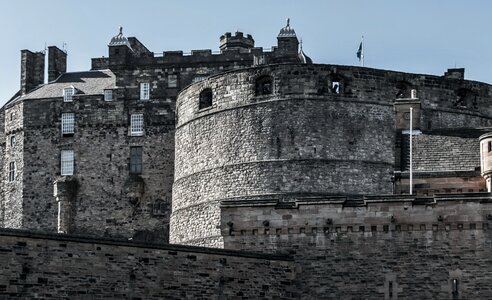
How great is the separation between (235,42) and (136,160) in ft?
31.6

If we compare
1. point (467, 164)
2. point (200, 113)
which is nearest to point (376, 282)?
point (467, 164)

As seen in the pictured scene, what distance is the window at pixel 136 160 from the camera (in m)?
57.7

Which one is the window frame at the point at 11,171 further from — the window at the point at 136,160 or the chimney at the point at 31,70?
the window at the point at 136,160

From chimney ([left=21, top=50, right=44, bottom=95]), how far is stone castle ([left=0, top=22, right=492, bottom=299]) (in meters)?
0.09

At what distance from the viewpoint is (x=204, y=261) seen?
33500 mm

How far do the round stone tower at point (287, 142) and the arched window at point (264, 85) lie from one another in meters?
0.04

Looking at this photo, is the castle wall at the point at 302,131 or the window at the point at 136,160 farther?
the window at the point at 136,160

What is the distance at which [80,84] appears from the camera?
63.2 m

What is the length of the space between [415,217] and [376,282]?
2070 millimetres

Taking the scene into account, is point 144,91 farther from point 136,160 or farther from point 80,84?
point 80,84

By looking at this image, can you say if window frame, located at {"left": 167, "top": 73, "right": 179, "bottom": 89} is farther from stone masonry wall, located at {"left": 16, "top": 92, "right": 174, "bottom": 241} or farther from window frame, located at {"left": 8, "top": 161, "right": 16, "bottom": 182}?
window frame, located at {"left": 8, "top": 161, "right": 16, "bottom": 182}

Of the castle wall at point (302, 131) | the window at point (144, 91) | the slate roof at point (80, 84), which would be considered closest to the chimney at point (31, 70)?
the slate roof at point (80, 84)

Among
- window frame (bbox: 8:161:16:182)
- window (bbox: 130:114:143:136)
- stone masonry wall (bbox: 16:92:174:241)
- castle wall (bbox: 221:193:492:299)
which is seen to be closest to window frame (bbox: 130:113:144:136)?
window (bbox: 130:114:143:136)

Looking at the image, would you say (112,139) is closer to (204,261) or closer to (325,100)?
(325,100)
